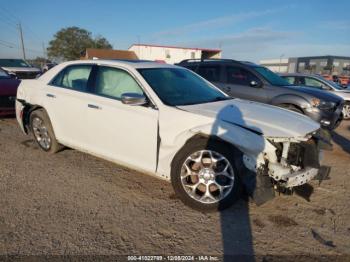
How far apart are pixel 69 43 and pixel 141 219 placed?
269ft

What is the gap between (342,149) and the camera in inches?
256

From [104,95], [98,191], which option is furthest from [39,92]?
[98,191]

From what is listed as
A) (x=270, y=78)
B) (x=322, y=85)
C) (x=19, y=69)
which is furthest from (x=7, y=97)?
(x=322, y=85)

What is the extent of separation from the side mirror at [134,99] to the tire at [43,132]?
2.02 metres

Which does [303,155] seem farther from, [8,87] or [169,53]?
[169,53]

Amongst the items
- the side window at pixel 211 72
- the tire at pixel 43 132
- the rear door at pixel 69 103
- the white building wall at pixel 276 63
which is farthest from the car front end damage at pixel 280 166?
the white building wall at pixel 276 63

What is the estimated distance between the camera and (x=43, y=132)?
207 inches

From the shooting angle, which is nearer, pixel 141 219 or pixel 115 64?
pixel 141 219

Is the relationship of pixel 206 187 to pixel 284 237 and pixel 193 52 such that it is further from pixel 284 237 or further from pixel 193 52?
pixel 193 52

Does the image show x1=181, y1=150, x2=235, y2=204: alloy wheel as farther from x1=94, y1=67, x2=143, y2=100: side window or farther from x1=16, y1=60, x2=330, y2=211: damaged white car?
x1=94, y1=67, x2=143, y2=100: side window

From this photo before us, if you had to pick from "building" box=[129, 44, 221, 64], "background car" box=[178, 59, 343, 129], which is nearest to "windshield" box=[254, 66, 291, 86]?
"background car" box=[178, 59, 343, 129]

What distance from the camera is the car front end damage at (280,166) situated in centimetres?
314

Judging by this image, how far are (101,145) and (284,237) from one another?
Answer: 2.57m

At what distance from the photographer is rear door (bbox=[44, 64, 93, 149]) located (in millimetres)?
4445
